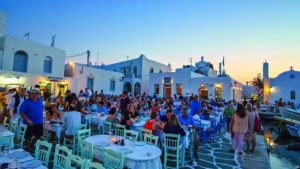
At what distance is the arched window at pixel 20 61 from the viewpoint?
1637 cm

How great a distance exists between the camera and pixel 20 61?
16.7m

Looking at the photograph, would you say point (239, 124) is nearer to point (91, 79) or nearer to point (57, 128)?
point (57, 128)

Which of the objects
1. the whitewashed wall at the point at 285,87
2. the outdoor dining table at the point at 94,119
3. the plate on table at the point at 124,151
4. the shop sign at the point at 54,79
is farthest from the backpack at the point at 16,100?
the whitewashed wall at the point at 285,87

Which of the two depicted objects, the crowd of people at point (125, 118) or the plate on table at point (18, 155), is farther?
the crowd of people at point (125, 118)

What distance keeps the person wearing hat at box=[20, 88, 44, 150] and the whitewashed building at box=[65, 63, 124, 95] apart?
54.2ft

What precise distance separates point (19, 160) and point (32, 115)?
2380 mm

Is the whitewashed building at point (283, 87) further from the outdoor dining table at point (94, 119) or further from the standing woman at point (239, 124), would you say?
the outdoor dining table at point (94, 119)

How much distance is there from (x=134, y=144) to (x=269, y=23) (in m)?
15.0

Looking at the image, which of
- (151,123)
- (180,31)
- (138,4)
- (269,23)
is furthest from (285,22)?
(151,123)

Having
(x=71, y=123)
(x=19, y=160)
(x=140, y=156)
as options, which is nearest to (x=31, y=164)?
(x=19, y=160)

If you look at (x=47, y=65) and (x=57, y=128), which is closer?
(x=57, y=128)

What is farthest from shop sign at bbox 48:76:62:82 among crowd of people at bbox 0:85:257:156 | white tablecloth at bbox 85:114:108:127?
white tablecloth at bbox 85:114:108:127

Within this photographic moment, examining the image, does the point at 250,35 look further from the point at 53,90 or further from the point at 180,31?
the point at 53,90

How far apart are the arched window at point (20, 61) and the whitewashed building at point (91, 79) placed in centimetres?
433
